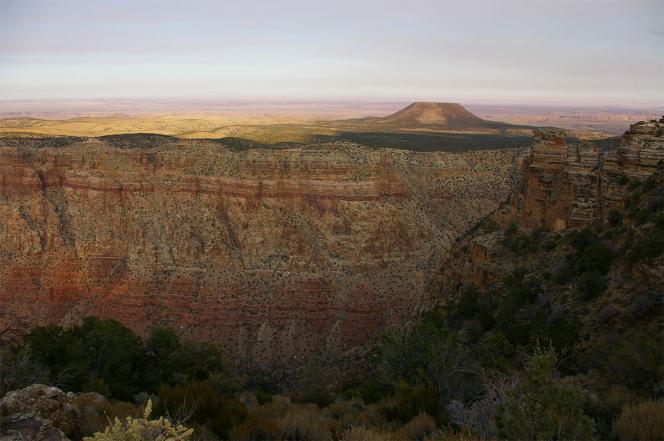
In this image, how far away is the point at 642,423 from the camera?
6012mm

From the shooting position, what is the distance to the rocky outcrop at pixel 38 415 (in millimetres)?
5762

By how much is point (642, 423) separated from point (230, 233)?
32047 mm

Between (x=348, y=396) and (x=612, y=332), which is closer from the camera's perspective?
(x=612, y=332)

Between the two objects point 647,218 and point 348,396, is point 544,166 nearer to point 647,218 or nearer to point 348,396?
point 647,218

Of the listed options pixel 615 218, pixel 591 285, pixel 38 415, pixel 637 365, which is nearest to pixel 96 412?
pixel 38 415

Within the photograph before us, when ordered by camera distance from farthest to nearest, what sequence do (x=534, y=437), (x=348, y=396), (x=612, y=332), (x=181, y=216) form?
(x=181, y=216)
(x=348, y=396)
(x=612, y=332)
(x=534, y=437)

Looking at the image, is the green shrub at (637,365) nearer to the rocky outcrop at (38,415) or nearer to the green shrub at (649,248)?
the green shrub at (649,248)

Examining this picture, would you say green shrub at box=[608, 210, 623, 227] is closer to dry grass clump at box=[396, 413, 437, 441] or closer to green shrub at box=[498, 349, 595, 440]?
dry grass clump at box=[396, 413, 437, 441]

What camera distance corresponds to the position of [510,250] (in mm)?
20078

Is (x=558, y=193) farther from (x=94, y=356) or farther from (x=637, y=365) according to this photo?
(x=94, y=356)

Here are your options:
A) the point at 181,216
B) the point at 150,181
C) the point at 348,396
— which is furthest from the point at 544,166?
the point at 150,181

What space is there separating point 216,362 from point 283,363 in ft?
34.8

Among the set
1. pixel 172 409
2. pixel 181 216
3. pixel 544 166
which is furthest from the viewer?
pixel 181 216

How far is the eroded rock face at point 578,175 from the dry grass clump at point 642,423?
12801 millimetres
